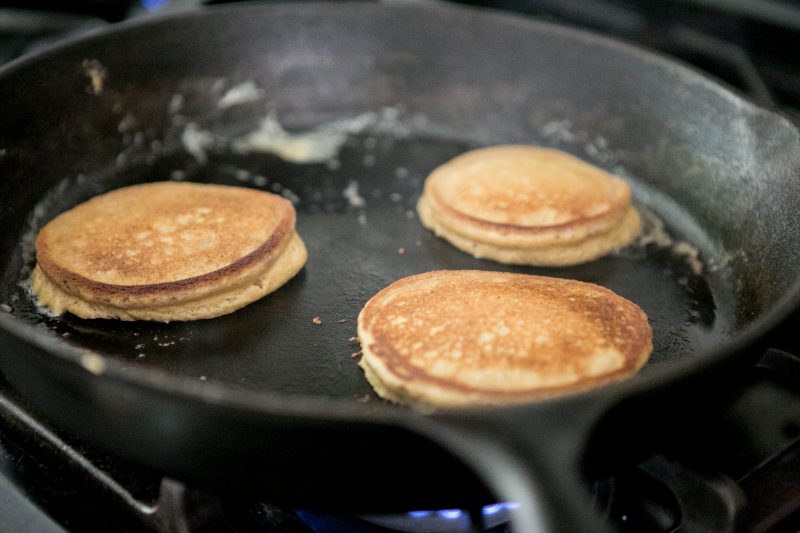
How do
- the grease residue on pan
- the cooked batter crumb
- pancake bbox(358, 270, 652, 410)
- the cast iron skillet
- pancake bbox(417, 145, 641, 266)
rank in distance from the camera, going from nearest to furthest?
the cast iron skillet
pancake bbox(358, 270, 652, 410)
the grease residue on pan
pancake bbox(417, 145, 641, 266)
the cooked batter crumb

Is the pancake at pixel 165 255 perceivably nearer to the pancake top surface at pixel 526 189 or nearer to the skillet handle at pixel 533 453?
the pancake top surface at pixel 526 189

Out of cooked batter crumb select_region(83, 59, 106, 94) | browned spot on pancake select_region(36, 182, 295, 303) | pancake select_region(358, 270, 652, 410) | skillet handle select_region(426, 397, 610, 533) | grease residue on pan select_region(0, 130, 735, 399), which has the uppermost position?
skillet handle select_region(426, 397, 610, 533)

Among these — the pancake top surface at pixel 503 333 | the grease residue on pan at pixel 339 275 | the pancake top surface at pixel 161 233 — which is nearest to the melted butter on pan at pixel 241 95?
the grease residue on pan at pixel 339 275

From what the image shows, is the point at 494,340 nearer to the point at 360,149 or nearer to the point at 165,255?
the point at 165,255

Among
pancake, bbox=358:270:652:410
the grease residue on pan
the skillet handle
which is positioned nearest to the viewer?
the skillet handle

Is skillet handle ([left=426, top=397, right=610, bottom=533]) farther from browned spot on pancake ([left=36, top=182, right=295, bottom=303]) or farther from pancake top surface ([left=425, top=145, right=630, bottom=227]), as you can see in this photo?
pancake top surface ([left=425, top=145, right=630, bottom=227])

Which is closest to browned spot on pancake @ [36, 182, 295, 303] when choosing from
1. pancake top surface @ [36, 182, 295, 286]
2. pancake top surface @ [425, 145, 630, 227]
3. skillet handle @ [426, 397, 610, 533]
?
pancake top surface @ [36, 182, 295, 286]

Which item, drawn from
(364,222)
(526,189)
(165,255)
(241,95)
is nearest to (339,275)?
(364,222)
